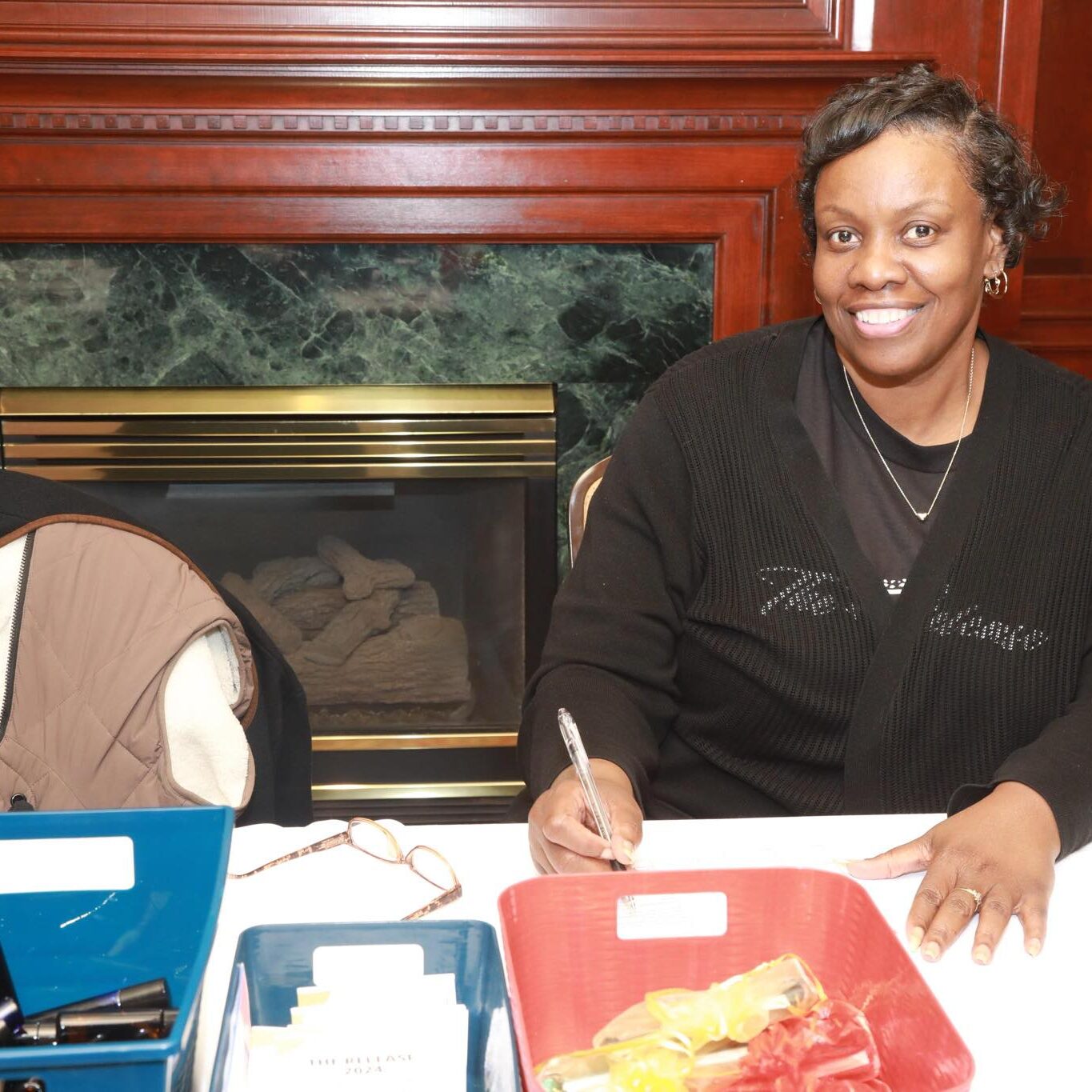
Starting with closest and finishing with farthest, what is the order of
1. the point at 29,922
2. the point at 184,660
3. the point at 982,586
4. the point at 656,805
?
the point at 29,922
the point at 184,660
the point at 982,586
the point at 656,805

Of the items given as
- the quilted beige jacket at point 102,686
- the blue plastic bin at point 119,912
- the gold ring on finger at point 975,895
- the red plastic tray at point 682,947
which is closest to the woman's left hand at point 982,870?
the gold ring on finger at point 975,895

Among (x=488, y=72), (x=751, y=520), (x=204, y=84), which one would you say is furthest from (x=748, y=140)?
(x=751, y=520)

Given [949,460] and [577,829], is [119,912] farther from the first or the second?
[949,460]

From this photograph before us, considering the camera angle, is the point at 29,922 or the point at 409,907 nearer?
the point at 29,922

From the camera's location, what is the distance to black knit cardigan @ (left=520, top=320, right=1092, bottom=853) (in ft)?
4.25

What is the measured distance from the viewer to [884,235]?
52.1 inches

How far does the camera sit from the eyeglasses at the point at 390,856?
3.05ft

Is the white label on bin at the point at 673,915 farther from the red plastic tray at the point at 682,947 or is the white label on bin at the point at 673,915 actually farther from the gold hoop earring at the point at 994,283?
the gold hoop earring at the point at 994,283

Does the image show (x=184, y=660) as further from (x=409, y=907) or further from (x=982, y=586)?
(x=982, y=586)

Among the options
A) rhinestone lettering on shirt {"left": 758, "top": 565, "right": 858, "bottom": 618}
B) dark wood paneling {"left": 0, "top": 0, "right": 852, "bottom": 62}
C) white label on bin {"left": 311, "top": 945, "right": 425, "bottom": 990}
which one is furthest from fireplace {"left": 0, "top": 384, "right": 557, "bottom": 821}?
white label on bin {"left": 311, "top": 945, "right": 425, "bottom": 990}

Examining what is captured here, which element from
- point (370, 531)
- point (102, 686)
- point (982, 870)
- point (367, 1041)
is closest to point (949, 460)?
point (982, 870)

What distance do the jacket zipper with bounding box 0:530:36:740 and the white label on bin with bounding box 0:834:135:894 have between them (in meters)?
0.46

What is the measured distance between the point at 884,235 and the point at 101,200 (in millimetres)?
1467

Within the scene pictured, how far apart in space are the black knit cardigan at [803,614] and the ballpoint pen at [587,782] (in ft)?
0.81
